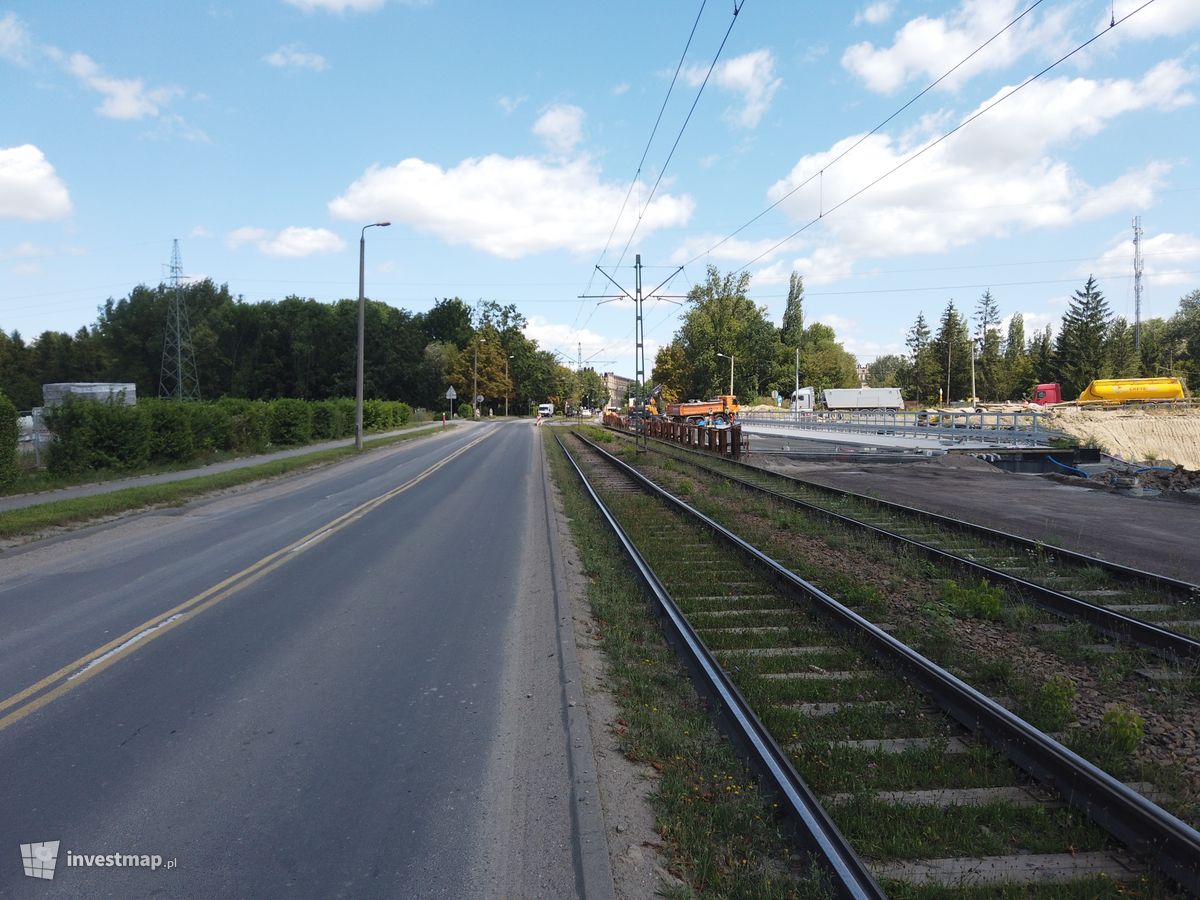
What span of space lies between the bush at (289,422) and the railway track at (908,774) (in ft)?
109

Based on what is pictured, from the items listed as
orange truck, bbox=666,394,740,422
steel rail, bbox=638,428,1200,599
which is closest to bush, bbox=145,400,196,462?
steel rail, bbox=638,428,1200,599

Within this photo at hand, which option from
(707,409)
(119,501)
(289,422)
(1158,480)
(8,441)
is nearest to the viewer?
(119,501)

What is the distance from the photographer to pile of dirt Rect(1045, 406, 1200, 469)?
34.7 metres

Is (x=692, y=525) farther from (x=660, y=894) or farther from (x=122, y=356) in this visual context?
(x=122, y=356)

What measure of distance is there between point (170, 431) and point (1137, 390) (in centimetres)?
5580

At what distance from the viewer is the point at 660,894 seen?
338cm

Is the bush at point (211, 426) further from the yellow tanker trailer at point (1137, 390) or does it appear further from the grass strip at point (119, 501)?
the yellow tanker trailer at point (1137, 390)

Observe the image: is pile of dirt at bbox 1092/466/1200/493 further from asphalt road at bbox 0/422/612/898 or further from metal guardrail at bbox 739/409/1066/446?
asphalt road at bbox 0/422/612/898

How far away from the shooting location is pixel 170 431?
25.2 metres

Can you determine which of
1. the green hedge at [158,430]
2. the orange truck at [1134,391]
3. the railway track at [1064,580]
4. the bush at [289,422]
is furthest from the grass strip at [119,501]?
the orange truck at [1134,391]

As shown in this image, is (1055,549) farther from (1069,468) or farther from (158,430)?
(158,430)

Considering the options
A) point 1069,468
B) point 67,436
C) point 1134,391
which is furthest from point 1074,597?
point 1134,391

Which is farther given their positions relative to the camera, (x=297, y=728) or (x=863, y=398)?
(x=863, y=398)

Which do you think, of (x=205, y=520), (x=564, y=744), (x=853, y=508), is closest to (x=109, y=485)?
(x=205, y=520)
